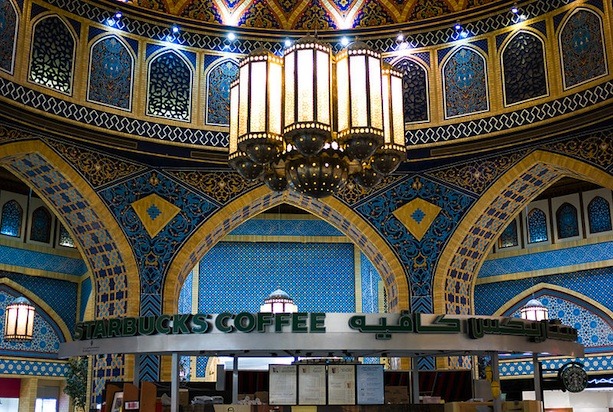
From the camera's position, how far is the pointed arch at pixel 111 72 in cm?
1396

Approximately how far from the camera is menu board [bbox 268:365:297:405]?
8.33m

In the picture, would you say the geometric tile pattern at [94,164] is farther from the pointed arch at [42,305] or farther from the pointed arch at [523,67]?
the pointed arch at [523,67]

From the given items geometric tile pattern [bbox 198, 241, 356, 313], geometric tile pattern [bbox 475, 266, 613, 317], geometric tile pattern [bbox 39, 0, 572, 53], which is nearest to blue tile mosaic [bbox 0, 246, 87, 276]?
geometric tile pattern [bbox 198, 241, 356, 313]

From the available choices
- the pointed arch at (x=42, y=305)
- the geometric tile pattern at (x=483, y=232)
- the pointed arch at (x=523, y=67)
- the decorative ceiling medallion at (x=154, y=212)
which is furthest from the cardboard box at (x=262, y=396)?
the pointed arch at (x=42, y=305)

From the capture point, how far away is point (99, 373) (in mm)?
14312

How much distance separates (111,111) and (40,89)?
4.37ft

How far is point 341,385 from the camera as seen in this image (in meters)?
8.38

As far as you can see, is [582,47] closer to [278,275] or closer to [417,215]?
[417,215]

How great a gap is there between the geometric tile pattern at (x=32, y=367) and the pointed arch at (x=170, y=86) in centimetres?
804

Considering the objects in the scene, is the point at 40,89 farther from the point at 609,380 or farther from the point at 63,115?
the point at 609,380

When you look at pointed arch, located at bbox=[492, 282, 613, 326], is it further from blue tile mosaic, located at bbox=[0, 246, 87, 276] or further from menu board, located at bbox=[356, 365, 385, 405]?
menu board, located at bbox=[356, 365, 385, 405]

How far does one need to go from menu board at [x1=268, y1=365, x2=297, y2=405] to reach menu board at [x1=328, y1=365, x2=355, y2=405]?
376mm

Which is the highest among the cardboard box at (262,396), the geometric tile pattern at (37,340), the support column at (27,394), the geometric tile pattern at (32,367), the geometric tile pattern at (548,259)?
the geometric tile pattern at (548,259)

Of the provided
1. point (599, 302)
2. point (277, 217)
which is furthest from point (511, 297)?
point (277, 217)
